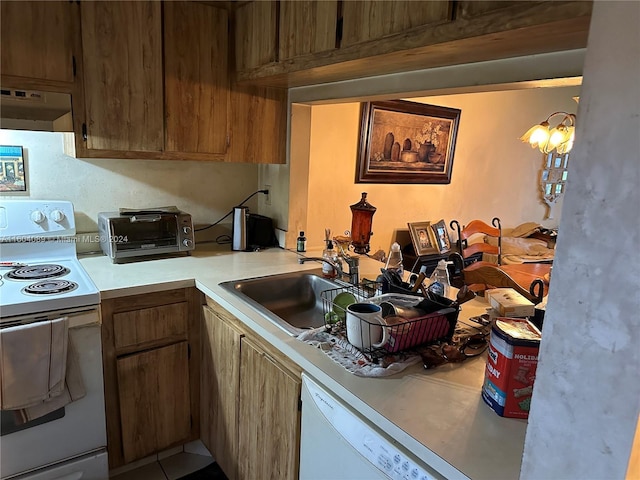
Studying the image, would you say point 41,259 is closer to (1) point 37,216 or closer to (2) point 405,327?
(1) point 37,216

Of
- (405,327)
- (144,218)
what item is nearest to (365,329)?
(405,327)

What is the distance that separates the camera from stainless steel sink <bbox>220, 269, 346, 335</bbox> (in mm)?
1874

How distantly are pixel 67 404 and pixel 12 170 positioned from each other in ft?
3.52

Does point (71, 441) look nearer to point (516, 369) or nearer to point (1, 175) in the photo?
point (1, 175)

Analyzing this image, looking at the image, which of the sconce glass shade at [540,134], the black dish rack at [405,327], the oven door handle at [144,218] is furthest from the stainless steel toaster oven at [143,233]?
the sconce glass shade at [540,134]

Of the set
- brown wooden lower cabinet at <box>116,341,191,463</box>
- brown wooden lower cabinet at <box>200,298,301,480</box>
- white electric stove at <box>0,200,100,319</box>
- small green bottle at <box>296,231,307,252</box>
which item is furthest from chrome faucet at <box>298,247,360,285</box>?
white electric stove at <box>0,200,100,319</box>

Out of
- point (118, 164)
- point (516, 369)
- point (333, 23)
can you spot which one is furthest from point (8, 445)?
point (333, 23)

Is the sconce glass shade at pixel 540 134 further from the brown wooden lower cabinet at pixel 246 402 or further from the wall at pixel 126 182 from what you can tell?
the brown wooden lower cabinet at pixel 246 402

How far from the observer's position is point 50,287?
1.66m

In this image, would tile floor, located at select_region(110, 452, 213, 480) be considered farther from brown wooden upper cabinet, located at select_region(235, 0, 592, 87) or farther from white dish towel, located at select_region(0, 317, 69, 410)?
brown wooden upper cabinet, located at select_region(235, 0, 592, 87)

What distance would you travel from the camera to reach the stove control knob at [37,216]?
1.99 metres

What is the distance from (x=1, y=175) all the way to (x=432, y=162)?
268 cm

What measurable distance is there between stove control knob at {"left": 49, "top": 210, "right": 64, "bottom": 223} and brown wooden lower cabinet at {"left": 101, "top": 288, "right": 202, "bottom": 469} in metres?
0.61

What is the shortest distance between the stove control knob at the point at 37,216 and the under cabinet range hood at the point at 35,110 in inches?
15.9
